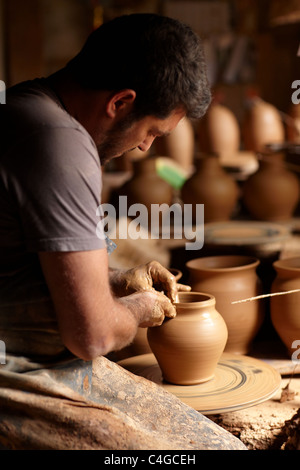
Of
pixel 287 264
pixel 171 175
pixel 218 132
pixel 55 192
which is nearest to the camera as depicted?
pixel 55 192

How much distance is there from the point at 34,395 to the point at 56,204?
18.2 inches

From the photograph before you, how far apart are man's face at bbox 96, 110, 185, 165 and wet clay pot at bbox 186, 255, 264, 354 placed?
0.91m

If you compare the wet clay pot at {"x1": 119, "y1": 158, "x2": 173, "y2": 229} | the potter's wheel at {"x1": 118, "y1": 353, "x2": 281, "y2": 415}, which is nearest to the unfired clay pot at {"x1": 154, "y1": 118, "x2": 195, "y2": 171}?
the wet clay pot at {"x1": 119, "y1": 158, "x2": 173, "y2": 229}

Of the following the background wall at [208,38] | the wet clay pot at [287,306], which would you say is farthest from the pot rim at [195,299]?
the background wall at [208,38]

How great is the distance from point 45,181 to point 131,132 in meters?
0.33

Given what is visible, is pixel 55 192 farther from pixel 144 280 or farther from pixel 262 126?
pixel 262 126

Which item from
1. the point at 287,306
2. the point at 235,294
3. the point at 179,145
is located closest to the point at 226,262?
the point at 235,294

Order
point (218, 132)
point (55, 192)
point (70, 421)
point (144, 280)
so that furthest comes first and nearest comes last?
point (218, 132) → point (144, 280) → point (70, 421) → point (55, 192)

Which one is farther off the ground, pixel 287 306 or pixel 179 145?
pixel 179 145

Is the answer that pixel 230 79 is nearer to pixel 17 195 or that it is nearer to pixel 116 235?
pixel 116 235

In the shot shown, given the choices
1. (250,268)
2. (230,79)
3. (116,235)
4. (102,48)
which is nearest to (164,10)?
(230,79)

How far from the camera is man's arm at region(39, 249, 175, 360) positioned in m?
1.39

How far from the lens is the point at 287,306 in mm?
2414

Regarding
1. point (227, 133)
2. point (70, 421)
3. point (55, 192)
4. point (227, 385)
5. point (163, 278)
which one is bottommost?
point (227, 385)
